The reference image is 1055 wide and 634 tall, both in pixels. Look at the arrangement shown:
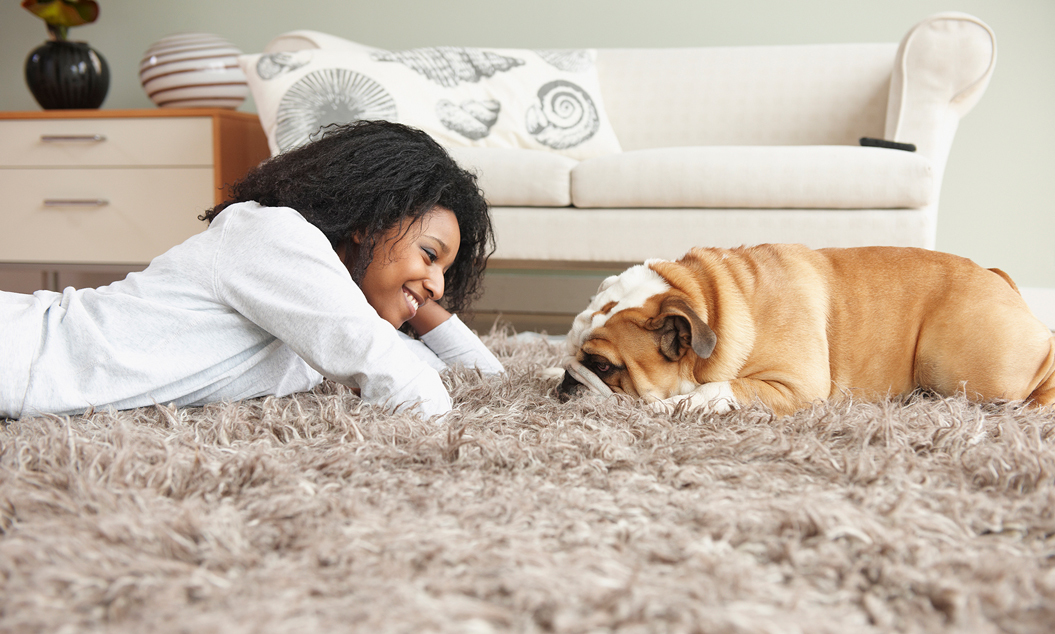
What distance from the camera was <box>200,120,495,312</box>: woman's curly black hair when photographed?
1.47 m

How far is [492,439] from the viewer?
3.41 feet

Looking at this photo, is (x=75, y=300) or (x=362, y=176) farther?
(x=362, y=176)

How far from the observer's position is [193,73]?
11.6 ft

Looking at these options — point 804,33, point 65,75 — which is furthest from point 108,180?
point 804,33

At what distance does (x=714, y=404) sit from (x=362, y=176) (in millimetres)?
847

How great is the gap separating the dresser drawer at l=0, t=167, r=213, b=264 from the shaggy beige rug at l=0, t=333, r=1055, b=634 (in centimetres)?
227

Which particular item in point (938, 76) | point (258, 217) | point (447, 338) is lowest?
point (447, 338)

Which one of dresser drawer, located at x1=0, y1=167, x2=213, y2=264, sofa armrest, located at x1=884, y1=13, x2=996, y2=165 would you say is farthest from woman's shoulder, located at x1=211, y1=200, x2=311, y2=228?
sofa armrest, located at x1=884, y1=13, x2=996, y2=165

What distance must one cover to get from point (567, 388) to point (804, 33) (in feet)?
9.97

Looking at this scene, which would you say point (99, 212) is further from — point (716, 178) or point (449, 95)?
point (716, 178)

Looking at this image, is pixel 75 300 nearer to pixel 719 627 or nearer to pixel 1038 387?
pixel 719 627

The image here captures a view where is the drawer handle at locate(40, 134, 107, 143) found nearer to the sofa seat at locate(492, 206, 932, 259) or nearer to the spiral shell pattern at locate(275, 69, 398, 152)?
the spiral shell pattern at locate(275, 69, 398, 152)

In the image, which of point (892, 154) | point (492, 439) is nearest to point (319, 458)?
point (492, 439)

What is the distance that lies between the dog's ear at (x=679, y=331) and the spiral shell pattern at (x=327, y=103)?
1855 millimetres
